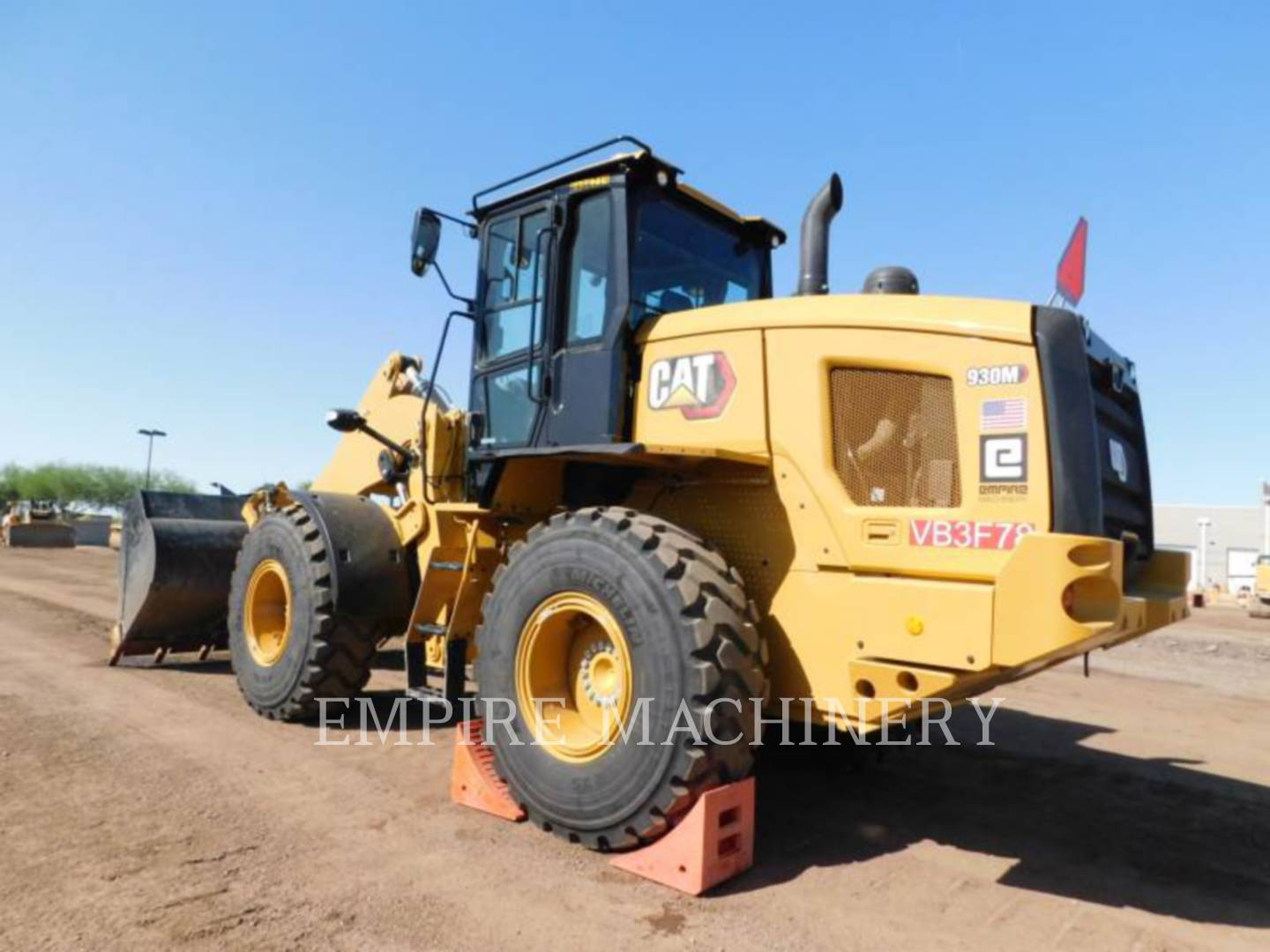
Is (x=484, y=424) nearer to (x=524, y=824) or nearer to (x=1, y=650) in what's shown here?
(x=524, y=824)

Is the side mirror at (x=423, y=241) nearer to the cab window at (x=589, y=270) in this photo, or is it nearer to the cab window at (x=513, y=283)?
the cab window at (x=513, y=283)

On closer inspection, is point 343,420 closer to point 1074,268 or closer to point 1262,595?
point 1074,268

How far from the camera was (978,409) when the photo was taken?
336 centimetres

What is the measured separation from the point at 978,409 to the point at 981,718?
4154 millimetres

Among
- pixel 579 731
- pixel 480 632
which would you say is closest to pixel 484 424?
pixel 480 632

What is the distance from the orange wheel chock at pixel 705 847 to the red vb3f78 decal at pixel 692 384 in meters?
1.67

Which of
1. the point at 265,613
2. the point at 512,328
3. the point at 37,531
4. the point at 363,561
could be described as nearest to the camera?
the point at 512,328

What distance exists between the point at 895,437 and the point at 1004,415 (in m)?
0.45

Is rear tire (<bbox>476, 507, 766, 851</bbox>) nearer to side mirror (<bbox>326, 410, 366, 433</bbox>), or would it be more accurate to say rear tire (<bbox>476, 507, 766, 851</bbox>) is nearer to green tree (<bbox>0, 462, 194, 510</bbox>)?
side mirror (<bbox>326, 410, 366, 433</bbox>)

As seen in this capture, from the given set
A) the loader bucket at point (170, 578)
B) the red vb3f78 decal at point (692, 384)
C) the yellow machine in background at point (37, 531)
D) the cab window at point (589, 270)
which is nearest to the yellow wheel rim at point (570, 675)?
the red vb3f78 decal at point (692, 384)

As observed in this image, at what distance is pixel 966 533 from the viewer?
3.31 metres

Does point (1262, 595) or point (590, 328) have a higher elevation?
point (590, 328)

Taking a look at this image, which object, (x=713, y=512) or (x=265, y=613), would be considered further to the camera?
(x=265, y=613)

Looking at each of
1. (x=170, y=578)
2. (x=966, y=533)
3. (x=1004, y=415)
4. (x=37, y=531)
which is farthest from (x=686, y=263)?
(x=37, y=531)
